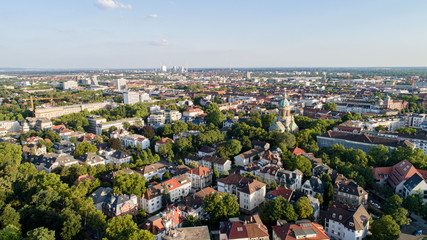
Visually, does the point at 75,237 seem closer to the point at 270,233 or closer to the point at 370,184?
the point at 270,233

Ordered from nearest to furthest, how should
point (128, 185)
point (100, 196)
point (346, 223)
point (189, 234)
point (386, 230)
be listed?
point (189, 234)
point (386, 230)
point (346, 223)
point (128, 185)
point (100, 196)

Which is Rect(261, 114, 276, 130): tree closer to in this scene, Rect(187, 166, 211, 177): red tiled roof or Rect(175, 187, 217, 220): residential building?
Rect(187, 166, 211, 177): red tiled roof

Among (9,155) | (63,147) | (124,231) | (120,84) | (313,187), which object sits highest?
(120,84)

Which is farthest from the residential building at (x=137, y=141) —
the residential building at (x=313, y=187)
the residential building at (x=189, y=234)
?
the residential building at (x=313, y=187)

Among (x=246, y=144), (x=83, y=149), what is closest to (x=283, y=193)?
(x=246, y=144)

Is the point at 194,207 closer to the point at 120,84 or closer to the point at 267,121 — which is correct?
the point at 267,121

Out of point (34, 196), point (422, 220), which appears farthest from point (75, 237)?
point (422, 220)

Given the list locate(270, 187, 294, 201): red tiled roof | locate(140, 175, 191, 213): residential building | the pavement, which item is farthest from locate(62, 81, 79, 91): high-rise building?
the pavement
